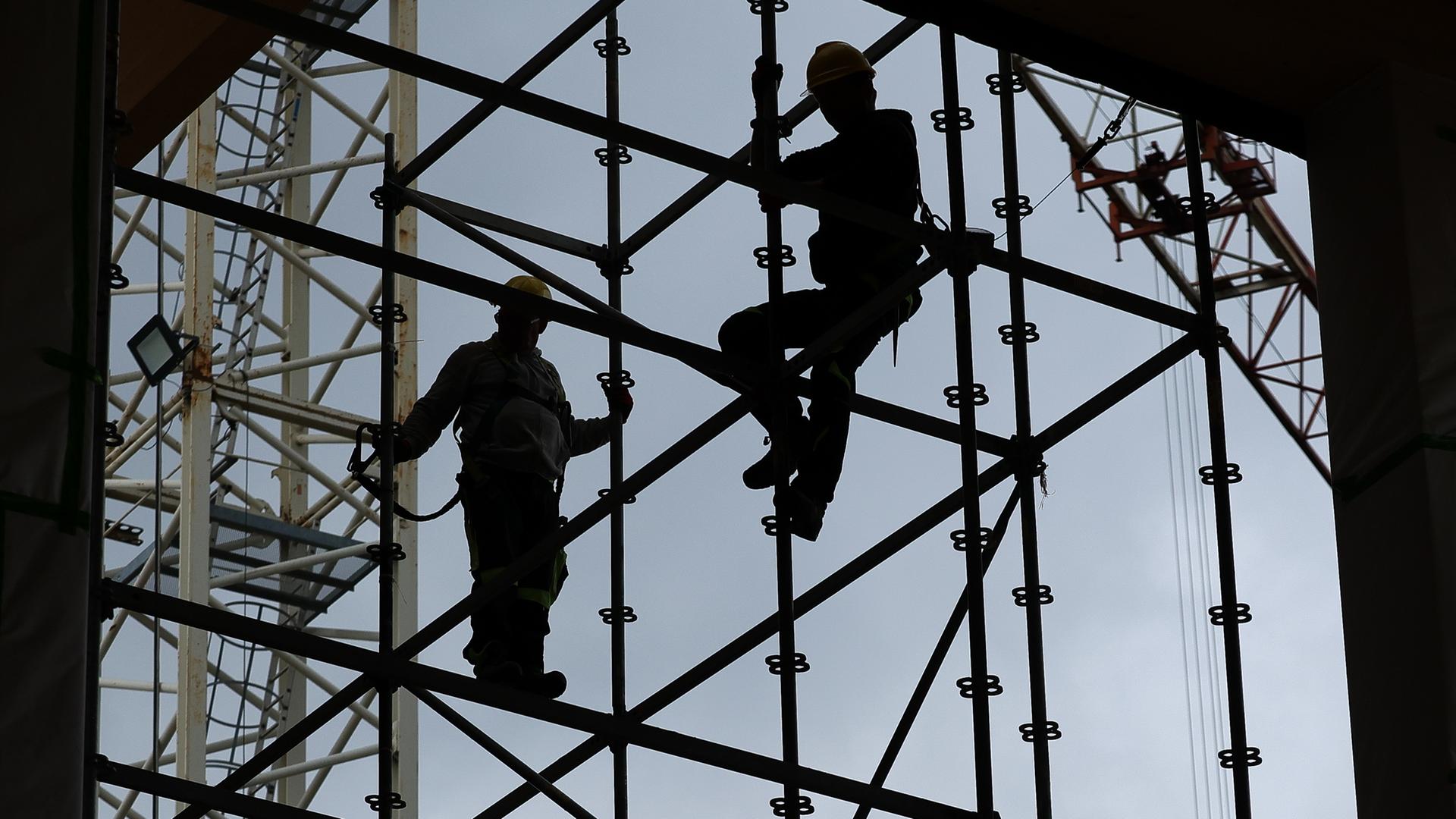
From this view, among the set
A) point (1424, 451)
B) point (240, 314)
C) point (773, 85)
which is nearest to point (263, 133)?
point (240, 314)

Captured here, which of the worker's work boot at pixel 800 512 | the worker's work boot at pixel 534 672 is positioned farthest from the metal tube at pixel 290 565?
the worker's work boot at pixel 800 512

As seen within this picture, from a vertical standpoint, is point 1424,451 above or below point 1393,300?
below

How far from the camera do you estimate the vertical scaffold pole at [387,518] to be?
9758 mm

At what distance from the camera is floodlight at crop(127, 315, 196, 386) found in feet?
40.2

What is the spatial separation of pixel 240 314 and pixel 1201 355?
12114 millimetres

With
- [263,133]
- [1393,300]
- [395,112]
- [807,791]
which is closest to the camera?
[807,791]

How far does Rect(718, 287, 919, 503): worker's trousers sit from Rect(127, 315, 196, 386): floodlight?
11.2ft

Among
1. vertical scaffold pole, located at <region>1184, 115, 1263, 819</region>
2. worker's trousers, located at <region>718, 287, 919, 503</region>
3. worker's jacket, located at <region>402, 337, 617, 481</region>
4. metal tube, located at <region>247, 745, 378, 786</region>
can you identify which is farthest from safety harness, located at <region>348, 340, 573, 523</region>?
metal tube, located at <region>247, 745, 378, 786</region>

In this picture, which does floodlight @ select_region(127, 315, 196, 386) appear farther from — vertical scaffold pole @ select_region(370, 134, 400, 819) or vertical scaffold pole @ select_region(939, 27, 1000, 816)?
vertical scaffold pole @ select_region(939, 27, 1000, 816)

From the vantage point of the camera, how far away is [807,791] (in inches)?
384

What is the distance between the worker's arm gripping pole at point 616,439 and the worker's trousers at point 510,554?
0.29 metres

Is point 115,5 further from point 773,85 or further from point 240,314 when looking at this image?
point 240,314

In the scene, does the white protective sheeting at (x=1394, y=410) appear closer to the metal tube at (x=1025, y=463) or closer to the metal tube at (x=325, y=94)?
the metal tube at (x=1025, y=463)

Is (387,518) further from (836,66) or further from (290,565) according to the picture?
(290,565)
